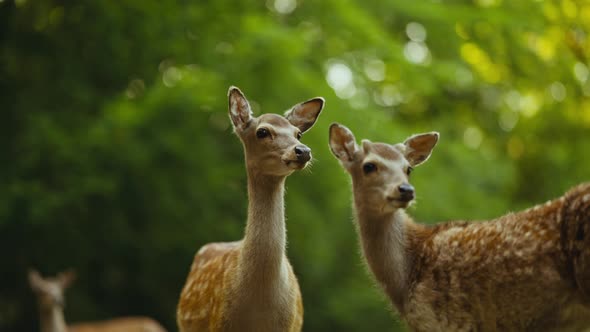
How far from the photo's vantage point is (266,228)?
205 inches

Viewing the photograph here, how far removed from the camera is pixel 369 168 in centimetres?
527

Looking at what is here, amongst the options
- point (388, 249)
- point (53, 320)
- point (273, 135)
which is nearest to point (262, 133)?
point (273, 135)

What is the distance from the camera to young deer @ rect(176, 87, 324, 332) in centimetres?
504

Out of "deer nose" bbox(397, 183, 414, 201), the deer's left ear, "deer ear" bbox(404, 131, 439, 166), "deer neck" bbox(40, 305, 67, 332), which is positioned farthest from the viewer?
"deer neck" bbox(40, 305, 67, 332)

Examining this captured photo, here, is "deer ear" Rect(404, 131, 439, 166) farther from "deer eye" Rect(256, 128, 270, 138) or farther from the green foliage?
Answer: the green foliage

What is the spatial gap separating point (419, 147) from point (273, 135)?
3.44ft

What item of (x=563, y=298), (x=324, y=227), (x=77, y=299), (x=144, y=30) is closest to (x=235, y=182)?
(x=324, y=227)

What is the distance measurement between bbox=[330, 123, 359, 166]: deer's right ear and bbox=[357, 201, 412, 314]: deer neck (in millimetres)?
349

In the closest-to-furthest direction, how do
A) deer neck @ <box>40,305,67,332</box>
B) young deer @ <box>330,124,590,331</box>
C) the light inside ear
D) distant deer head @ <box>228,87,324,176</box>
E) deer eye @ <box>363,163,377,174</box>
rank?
young deer @ <box>330,124,590,331</box> → distant deer head @ <box>228,87,324,176</box> → deer eye @ <box>363,163,377,174</box> → the light inside ear → deer neck @ <box>40,305,67,332</box>

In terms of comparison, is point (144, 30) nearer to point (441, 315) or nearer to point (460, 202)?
point (460, 202)

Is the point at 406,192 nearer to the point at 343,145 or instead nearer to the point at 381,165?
the point at 381,165

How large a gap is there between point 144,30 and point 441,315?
690cm

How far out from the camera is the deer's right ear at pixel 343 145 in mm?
5531

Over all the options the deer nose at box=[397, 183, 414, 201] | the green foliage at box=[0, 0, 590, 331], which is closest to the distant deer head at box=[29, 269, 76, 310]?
the green foliage at box=[0, 0, 590, 331]
